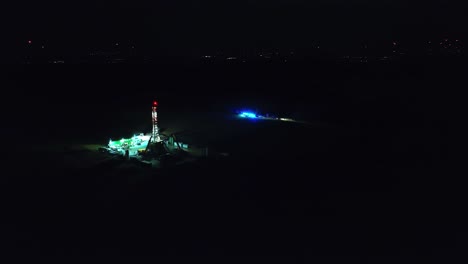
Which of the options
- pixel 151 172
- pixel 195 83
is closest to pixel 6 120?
pixel 151 172

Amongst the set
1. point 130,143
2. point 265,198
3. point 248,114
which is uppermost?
point 248,114

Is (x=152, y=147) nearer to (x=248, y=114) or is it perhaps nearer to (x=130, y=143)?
(x=130, y=143)

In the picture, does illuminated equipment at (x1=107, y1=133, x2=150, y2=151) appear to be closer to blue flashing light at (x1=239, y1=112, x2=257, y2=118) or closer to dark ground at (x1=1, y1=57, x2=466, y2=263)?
dark ground at (x1=1, y1=57, x2=466, y2=263)

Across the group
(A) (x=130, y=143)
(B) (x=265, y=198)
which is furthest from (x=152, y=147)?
(B) (x=265, y=198)

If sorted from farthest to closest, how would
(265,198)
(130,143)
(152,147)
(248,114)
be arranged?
(248,114)
(130,143)
(152,147)
(265,198)

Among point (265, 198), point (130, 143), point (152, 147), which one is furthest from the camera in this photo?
point (130, 143)

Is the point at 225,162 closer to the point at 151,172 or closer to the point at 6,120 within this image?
the point at 151,172

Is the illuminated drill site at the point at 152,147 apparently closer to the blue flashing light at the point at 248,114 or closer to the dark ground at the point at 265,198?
the dark ground at the point at 265,198

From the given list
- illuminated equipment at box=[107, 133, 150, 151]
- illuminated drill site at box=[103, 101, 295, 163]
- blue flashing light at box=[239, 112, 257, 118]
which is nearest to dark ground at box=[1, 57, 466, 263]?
illuminated drill site at box=[103, 101, 295, 163]
